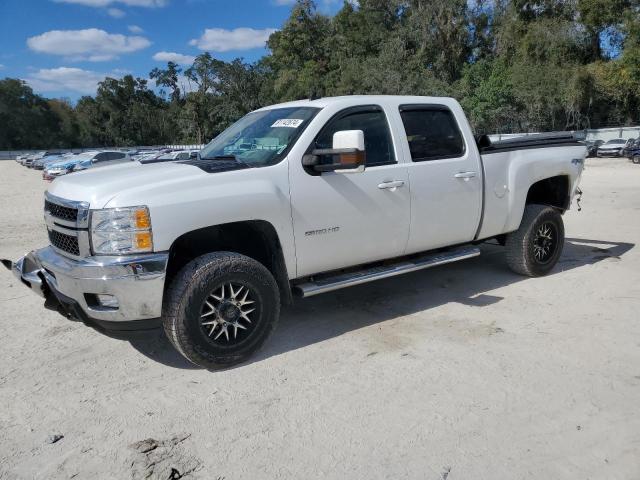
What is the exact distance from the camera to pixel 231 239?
4.44m

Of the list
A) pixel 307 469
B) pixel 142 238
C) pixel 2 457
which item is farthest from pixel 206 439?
pixel 142 238

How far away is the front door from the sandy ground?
727 millimetres

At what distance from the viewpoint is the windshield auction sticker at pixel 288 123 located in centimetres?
454

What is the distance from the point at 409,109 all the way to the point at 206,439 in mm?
3435

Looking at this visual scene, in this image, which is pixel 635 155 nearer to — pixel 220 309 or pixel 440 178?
pixel 440 178

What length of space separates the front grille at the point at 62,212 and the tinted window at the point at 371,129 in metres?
2.02

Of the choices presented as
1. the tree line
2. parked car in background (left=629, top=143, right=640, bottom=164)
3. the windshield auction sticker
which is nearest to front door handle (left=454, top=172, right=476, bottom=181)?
the windshield auction sticker

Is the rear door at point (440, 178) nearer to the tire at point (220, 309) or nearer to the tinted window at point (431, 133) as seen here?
the tinted window at point (431, 133)

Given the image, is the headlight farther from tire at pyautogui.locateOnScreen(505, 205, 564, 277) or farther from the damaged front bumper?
tire at pyautogui.locateOnScreen(505, 205, 564, 277)

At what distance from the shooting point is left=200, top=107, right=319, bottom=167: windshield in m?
4.40

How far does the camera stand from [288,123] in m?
4.62

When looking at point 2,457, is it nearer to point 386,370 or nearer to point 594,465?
point 386,370

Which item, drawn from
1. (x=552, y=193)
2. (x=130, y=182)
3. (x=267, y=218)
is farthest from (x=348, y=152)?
(x=552, y=193)

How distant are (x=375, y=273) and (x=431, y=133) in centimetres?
153
